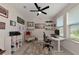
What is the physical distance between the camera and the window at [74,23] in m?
2.14

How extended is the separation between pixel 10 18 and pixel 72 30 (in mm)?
1312

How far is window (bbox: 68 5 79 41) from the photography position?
7.04ft

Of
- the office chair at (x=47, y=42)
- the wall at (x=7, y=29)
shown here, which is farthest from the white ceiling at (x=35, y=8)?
the office chair at (x=47, y=42)

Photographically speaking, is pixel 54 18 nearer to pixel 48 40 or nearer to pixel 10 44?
pixel 48 40

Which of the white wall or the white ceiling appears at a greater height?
the white ceiling

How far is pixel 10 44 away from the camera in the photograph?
6.96 feet

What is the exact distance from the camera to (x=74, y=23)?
2248 mm

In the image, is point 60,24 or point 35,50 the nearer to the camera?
point 35,50

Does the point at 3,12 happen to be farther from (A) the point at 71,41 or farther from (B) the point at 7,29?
(A) the point at 71,41

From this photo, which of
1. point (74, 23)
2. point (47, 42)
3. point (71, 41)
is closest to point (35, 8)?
point (47, 42)

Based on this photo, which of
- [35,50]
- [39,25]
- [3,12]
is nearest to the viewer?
[3,12]

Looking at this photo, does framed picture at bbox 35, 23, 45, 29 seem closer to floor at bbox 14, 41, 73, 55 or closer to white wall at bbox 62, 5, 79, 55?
floor at bbox 14, 41, 73, 55

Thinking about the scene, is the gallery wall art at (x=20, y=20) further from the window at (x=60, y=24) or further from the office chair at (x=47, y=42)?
the window at (x=60, y=24)

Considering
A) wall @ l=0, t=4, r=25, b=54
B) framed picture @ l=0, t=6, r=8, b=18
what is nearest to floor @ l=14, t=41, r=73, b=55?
wall @ l=0, t=4, r=25, b=54
